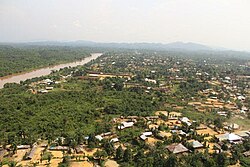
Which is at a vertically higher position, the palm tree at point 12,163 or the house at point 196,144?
the house at point 196,144

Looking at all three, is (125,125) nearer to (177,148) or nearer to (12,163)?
(177,148)

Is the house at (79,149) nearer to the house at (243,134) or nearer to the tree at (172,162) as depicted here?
the tree at (172,162)

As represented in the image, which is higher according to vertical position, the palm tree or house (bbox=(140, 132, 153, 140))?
house (bbox=(140, 132, 153, 140))

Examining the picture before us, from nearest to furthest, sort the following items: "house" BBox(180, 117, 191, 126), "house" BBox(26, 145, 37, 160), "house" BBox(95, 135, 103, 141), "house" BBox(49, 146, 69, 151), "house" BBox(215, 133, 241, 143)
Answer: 1. "house" BBox(26, 145, 37, 160)
2. "house" BBox(49, 146, 69, 151)
3. "house" BBox(95, 135, 103, 141)
4. "house" BBox(215, 133, 241, 143)
5. "house" BBox(180, 117, 191, 126)

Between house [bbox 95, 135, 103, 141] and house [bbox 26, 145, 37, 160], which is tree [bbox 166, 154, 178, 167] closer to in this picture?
house [bbox 95, 135, 103, 141]

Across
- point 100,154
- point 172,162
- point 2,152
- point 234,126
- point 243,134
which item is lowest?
point 2,152

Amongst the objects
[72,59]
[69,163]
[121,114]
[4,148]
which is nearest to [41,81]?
[121,114]

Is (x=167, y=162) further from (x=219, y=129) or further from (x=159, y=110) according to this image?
(x=159, y=110)

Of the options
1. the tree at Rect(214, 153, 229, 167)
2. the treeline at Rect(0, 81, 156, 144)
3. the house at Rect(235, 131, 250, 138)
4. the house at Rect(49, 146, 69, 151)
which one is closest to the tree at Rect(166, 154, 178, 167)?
the tree at Rect(214, 153, 229, 167)

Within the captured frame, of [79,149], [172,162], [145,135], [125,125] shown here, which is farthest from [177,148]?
[79,149]

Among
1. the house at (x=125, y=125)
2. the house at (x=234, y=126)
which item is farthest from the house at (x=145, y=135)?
the house at (x=234, y=126)
